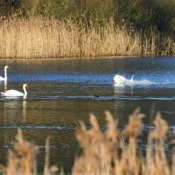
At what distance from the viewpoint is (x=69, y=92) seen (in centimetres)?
1816

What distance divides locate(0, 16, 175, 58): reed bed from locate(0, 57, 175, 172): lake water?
559mm

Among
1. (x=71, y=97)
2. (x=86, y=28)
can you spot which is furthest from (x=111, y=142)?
(x=86, y=28)

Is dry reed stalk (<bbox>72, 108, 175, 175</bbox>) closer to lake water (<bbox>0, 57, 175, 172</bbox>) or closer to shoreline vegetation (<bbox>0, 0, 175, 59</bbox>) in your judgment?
lake water (<bbox>0, 57, 175, 172</bbox>)

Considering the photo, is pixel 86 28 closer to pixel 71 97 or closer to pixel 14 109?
pixel 71 97

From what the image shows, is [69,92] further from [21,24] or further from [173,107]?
[21,24]

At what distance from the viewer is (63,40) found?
28.6 metres

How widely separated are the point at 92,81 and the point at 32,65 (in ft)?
18.5

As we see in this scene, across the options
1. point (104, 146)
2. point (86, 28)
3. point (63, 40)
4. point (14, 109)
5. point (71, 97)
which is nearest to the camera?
point (104, 146)

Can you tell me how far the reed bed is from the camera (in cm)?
2794

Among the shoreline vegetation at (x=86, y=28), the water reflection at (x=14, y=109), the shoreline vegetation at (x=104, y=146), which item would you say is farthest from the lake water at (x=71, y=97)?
the shoreline vegetation at (x=104, y=146)

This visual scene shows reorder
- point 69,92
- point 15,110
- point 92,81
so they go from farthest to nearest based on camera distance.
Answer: point 92,81, point 69,92, point 15,110

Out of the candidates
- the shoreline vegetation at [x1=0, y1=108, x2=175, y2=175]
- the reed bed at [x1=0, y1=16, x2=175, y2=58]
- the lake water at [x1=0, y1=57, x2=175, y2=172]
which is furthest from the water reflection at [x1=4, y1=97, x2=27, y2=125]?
the reed bed at [x1=0, y1=16, x2=175, y2=58]

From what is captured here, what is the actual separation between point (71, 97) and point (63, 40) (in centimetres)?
1189

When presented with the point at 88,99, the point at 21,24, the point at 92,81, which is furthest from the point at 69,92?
the point at 21,24
